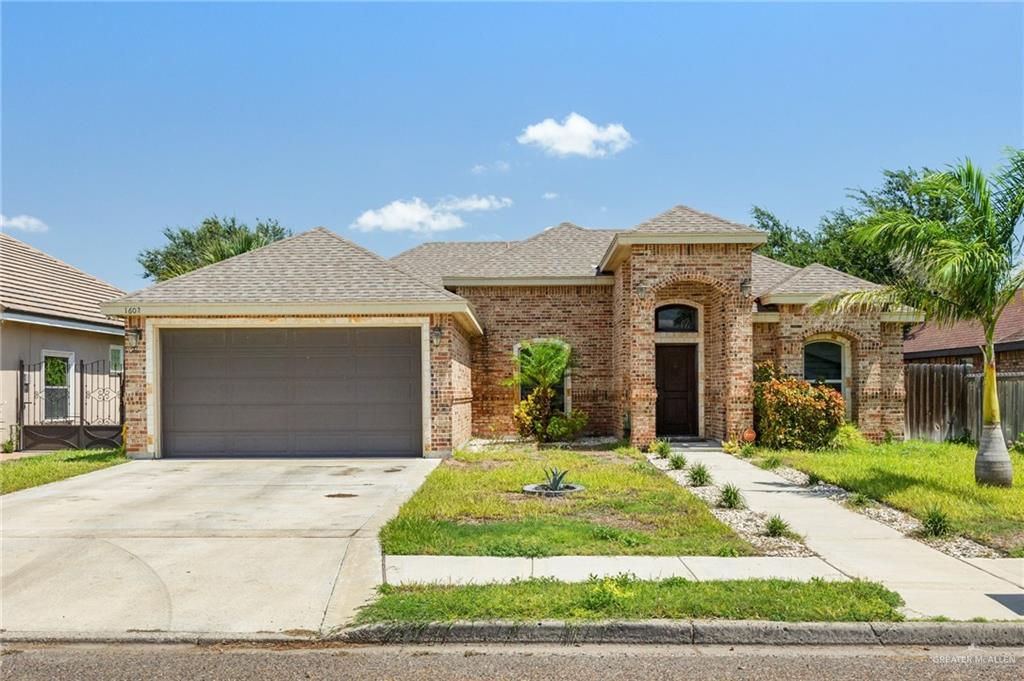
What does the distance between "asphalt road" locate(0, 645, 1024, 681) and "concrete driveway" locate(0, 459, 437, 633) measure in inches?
12.9

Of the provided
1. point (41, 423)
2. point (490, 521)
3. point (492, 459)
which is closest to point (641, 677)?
point (490, 521)

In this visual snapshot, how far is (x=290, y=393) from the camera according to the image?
600 inches

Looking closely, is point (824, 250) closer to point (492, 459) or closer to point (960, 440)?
point (960, 440)

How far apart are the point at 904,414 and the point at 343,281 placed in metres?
13.5

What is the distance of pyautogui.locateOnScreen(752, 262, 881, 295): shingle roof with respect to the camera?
17.2 m

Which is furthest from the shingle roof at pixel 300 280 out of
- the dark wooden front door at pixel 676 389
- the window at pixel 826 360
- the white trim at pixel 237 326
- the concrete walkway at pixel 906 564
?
the window at pixel 826 360

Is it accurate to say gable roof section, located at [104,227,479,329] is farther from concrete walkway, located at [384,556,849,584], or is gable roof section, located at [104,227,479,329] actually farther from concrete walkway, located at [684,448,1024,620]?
concrete walkway, located at [384,556,849,584]

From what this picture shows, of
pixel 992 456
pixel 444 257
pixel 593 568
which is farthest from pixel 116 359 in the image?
pixel 992 456

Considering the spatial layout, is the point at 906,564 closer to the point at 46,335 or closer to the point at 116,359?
the point at 46,335

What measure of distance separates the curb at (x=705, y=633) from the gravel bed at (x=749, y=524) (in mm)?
2009

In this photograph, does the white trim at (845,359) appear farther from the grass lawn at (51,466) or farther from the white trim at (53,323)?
the white trim at (53,323)

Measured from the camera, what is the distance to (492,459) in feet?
47.1

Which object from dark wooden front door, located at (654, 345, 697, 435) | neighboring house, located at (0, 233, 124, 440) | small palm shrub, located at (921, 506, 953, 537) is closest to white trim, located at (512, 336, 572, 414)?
dark wooden front door, located at (654, 345, 697, 435)

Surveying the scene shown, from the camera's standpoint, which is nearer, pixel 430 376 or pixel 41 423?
pixel 430 376
